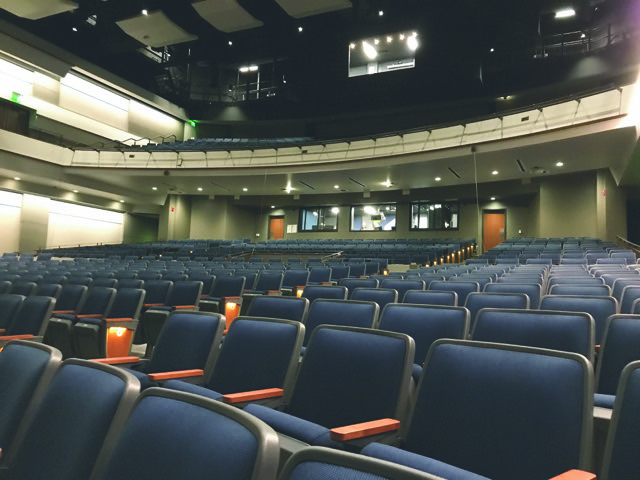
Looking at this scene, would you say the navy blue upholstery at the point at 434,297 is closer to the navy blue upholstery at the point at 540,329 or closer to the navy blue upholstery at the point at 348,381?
the navy blue upholstery at the point at 540,329

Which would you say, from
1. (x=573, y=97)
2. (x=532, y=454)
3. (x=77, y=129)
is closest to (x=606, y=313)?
(x=532, y=454)

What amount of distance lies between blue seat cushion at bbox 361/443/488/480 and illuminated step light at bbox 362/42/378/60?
44.9 ft

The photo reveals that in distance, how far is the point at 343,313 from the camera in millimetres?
2168

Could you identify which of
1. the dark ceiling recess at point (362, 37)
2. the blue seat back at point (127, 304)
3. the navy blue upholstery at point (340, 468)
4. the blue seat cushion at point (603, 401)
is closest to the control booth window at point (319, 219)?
the dark ceiling recess at point (362, 37)

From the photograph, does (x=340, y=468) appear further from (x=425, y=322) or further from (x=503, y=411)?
(x=425, y=322)

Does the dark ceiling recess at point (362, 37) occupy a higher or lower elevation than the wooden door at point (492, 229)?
higher

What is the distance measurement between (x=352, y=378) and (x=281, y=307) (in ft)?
3.40

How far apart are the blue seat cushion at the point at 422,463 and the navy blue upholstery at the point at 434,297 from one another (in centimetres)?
179

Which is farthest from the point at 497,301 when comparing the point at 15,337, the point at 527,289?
the point at 15,337

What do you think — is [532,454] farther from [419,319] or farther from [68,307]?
[68,307]

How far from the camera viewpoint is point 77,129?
43.9 feet

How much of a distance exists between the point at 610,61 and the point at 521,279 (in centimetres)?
945

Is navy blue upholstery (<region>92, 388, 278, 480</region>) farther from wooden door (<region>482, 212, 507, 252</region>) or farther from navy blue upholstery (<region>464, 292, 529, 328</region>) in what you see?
wooden door (<region>482, 212, 507, 252</region>)

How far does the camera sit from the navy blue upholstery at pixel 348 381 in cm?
130
